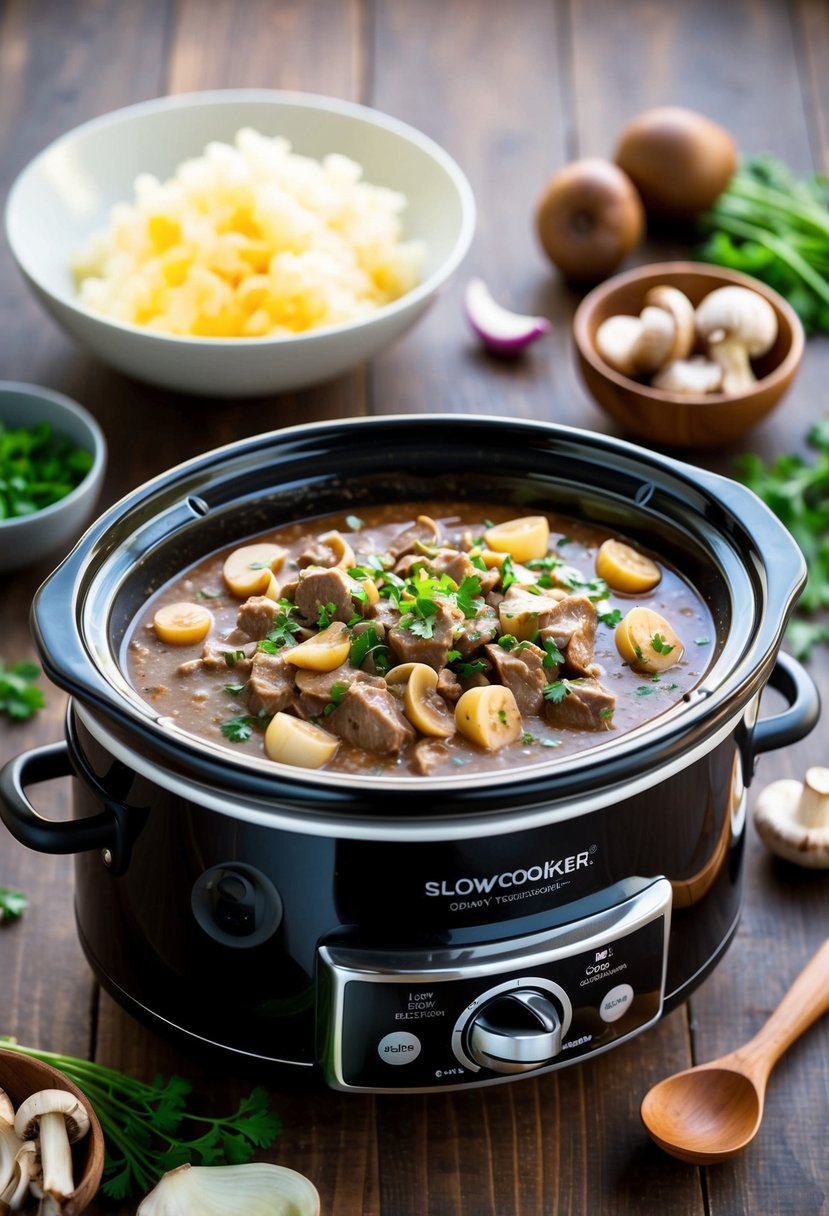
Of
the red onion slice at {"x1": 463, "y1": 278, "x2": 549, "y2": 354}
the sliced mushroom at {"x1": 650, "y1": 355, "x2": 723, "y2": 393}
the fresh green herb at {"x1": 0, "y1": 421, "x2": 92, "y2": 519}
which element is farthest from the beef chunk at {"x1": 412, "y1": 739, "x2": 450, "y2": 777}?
the red onion slice at {"x1": 463, "y1": 278, "x2": 549, "y2": 354}

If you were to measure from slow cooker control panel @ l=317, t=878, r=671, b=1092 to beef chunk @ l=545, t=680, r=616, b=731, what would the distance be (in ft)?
0.61

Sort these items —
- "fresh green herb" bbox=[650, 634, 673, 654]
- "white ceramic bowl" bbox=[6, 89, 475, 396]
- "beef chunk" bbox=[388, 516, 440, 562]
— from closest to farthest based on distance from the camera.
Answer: "fresh green herb" bbox=[650, 634, 673, 654] < "beef chunk" bbox=[388, 516, 440, 562] < "white ceramic bowl" bbox=[6, 89, 475, 396]

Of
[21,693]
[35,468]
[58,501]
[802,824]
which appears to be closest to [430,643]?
[802,824]

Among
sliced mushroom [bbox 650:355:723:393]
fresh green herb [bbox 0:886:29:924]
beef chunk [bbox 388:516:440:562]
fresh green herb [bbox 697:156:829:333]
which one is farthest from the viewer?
fresh green herb [bbox 697:156:829:333]

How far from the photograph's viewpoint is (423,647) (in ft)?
5.50

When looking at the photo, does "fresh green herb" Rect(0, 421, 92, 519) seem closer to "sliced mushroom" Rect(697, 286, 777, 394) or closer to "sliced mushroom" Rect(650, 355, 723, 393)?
"sliced mushroom" Rect(650, 355, 723, 393)

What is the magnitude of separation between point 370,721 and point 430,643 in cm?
12

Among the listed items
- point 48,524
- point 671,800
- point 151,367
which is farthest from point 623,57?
point 671,800

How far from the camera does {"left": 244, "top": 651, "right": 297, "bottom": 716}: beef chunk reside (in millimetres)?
1666

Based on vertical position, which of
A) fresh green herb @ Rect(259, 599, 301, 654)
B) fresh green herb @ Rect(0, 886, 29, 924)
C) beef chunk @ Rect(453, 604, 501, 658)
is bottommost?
fresh green herb @ Rect(0, 886, 29, 924)

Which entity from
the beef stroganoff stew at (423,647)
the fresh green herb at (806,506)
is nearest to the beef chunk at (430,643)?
the beef stroganoff stew at (423,647)

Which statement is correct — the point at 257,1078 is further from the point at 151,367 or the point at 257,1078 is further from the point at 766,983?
the point at 151,367

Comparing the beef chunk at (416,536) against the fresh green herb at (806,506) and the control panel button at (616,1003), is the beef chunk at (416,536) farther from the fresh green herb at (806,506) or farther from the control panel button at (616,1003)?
the fresh green herb at (806,506)

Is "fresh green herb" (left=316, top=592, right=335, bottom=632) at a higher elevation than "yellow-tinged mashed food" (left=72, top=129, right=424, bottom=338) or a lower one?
higher
